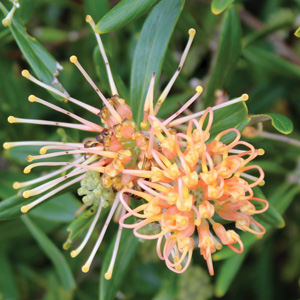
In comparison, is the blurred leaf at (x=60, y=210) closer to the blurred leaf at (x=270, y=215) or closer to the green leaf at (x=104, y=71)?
the green leaf at (x=104, y=71)

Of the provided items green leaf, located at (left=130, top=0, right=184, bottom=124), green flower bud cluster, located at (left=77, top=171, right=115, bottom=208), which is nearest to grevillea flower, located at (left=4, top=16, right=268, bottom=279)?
green flower bud cluster, located at (left=77, top=171, right=115, bottom=208)

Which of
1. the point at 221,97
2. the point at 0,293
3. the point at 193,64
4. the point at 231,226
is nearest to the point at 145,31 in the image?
the point at 221,97

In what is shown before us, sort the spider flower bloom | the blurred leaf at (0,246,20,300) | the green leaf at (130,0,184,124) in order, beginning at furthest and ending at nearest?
the blurred leaf at (0,246,20,300) → the green leaf at (130,0,184,124) → the spider flower bloom

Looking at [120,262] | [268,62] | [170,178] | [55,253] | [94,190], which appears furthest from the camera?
[268,62]

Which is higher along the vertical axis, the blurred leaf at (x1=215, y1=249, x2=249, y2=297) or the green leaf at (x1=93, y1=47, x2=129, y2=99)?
the green leaf at (x1=93, y1=47, x2=129, y2=99)

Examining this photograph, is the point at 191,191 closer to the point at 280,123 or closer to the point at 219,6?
the point at 280,123

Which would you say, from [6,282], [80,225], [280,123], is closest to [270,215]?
[280,123]

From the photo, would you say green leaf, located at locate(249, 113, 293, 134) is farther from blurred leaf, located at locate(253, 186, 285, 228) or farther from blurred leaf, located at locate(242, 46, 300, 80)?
blurred leaf, located at locate(242, 46, 300, 80)
